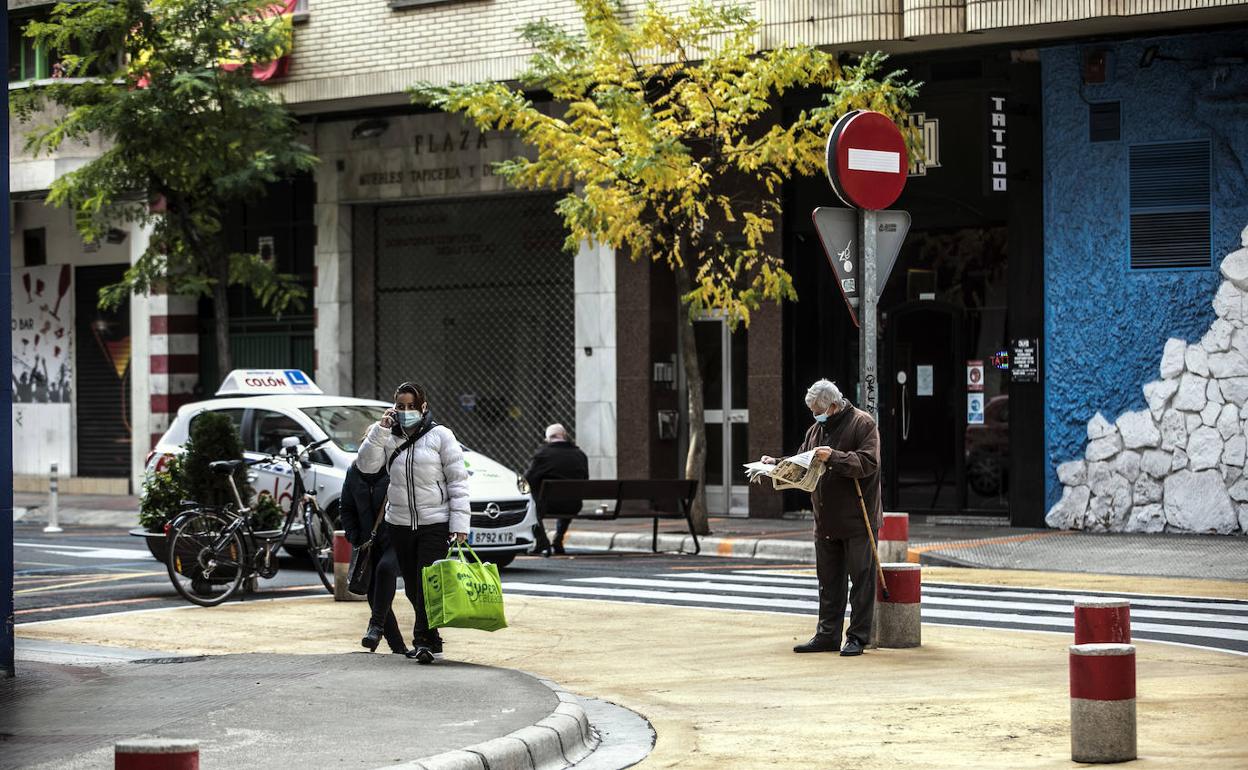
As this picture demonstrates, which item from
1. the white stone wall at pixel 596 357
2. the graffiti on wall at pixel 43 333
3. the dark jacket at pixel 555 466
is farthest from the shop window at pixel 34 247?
the dark jacket at pixel 555 466

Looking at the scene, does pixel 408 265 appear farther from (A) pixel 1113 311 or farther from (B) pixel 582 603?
(B) pixel 582 603

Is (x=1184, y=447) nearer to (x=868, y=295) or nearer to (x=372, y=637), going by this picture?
(x=868, y=295)

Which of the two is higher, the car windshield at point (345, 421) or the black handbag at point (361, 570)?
the car windshield at point (345, 421)

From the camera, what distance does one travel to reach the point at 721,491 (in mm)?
24016

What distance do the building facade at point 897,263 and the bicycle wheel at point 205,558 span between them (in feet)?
31.3

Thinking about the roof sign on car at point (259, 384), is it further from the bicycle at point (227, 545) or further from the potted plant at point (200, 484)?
the bicycle at point (227, 545)

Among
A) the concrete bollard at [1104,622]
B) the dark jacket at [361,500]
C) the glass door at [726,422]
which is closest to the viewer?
the concrete bollard at [1104,622]

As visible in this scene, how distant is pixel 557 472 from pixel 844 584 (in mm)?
8196

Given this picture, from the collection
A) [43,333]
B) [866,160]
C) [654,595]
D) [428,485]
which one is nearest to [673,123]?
[654,595]

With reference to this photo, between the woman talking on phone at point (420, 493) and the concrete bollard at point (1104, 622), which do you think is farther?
the woman talking on phone at point (420, 493)

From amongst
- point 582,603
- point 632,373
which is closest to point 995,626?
point 582,603

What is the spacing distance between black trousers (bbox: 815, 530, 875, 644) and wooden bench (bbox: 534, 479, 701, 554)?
24.4ft

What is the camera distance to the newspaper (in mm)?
11445

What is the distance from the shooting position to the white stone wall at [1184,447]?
2030 centimetres
